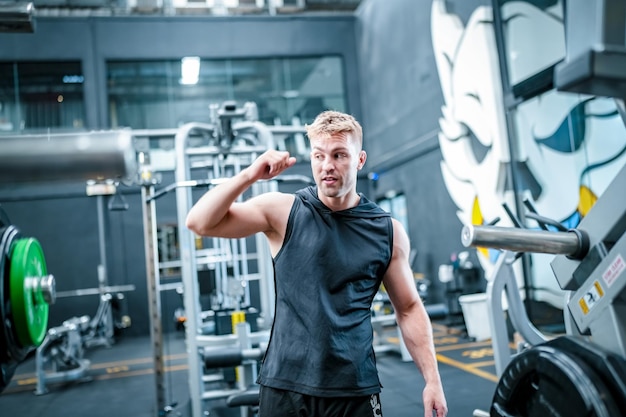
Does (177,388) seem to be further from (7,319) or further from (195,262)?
(7,319)

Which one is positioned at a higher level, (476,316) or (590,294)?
(590,294)

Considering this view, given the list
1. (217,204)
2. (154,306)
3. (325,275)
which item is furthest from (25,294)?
(154,306)

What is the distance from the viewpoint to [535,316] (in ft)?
18.4

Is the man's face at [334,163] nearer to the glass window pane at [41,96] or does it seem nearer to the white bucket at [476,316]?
the white bucket at [476,316]

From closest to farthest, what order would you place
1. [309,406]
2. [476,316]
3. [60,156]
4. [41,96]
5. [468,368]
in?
[60,156] → [309,406] → [468,368] → [476,316] → [41,96]

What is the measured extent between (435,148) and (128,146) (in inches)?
280

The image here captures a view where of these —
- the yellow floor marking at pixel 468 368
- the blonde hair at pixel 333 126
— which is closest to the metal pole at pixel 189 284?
the yellow floor marking at pixel 468 368

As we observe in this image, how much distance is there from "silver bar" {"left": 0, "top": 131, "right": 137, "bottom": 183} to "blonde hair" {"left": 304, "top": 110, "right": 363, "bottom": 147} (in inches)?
36.6

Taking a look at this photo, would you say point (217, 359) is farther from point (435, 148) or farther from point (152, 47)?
point (152, 47)

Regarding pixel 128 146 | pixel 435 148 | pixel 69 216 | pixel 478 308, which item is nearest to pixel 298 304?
pixel 128 146

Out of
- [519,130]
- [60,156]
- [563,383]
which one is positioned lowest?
[563,383]

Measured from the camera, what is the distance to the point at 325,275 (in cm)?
142

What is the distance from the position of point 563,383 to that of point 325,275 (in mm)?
676

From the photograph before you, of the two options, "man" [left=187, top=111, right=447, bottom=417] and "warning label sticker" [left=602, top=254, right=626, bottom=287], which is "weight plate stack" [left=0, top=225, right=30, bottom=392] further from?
"warning label sticker" [left=602, top=254, right=626, bottom=287]
